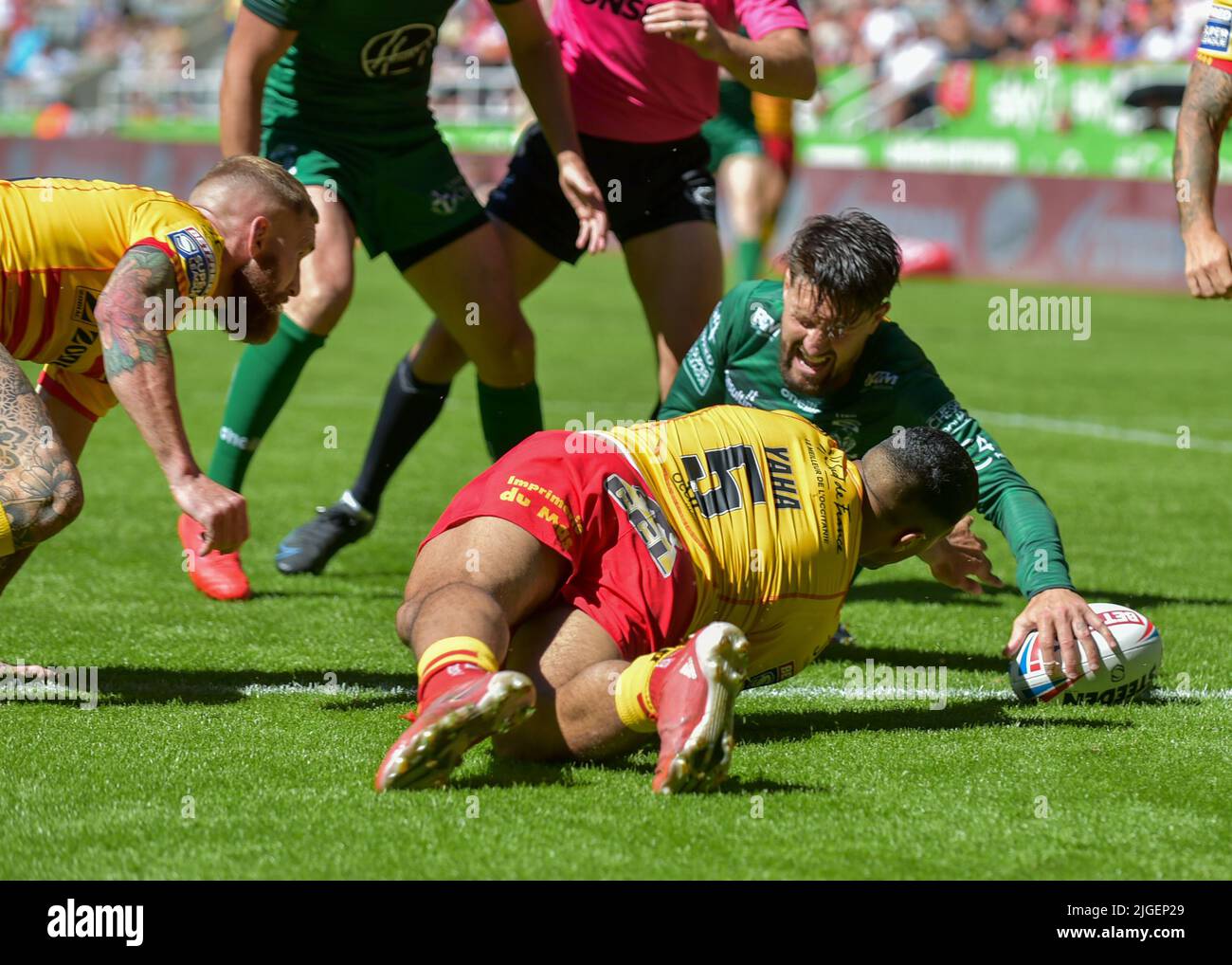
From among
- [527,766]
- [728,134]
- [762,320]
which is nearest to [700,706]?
[527,766]

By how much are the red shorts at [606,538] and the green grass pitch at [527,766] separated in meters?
0.34

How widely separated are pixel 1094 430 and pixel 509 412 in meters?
5.80

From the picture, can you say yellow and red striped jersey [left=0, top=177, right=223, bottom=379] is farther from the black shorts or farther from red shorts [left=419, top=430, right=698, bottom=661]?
the black shorts

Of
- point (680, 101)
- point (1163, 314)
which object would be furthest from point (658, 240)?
point (1163, 314)

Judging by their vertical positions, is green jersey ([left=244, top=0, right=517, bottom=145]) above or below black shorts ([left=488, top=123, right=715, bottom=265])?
above

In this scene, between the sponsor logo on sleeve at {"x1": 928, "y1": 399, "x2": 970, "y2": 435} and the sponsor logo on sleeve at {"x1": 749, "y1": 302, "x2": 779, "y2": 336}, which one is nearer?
the sponsor logo on sleeve at {"x1": 928, "y1": 399, "x2": 970, "y2": 435}

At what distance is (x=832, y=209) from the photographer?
23.0 metres

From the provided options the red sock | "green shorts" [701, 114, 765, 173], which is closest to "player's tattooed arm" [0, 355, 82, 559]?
the red sock

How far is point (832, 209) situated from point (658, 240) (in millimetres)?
17124

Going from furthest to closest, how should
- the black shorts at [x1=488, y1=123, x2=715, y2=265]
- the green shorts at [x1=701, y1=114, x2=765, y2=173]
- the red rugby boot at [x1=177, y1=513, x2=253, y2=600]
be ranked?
the green shorts at [x1=701, y1=114, x2=765, y2=173] < the black shorts at [x1=488, y1=123, x2=715, y2=265] < the red rugby boot at [x1=177, y1=513, x2=253, y2=600]

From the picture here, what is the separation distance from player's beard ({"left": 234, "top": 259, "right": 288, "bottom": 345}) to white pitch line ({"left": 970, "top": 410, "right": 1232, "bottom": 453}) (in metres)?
7.20

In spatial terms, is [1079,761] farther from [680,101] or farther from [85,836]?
[680,101]

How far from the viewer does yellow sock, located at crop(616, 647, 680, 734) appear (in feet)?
12.0

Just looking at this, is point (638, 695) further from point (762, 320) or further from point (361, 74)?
point (361, 74)
